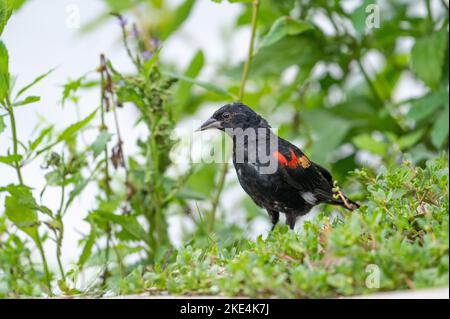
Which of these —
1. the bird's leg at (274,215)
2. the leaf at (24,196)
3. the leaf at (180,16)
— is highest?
the leaf at (180,16)

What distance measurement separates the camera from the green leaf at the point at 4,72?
134 inches

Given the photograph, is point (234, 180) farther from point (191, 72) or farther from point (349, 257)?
point (349, 257)

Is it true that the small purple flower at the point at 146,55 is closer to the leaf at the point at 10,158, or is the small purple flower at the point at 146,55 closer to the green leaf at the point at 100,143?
the green leaf at the point at 100,143

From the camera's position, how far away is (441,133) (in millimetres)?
4492

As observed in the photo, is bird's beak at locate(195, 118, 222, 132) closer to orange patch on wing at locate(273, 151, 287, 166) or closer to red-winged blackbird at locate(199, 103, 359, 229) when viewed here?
red-winged blackbird at locate(199, 103, 359, 229)

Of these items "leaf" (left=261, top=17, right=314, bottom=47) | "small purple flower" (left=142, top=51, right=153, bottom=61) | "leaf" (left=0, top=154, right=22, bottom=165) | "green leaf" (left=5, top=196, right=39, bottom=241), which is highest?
"leaf" (left=261, top=17, right=314, bottom=47)

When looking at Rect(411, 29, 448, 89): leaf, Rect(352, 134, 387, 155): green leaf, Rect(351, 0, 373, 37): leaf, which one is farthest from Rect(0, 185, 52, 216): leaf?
Rect(411, 29, 448, 89): leaf

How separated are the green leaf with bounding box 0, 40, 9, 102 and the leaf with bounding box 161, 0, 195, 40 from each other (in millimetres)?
1433

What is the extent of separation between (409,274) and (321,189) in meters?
1.54

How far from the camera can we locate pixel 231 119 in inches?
154

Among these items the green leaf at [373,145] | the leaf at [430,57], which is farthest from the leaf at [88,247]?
the leaf at [430,57]

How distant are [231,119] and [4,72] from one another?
1.18 m

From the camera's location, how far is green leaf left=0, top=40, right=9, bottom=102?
11.1 feet

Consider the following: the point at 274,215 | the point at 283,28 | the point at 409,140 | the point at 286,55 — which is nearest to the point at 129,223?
the point at 274,215
